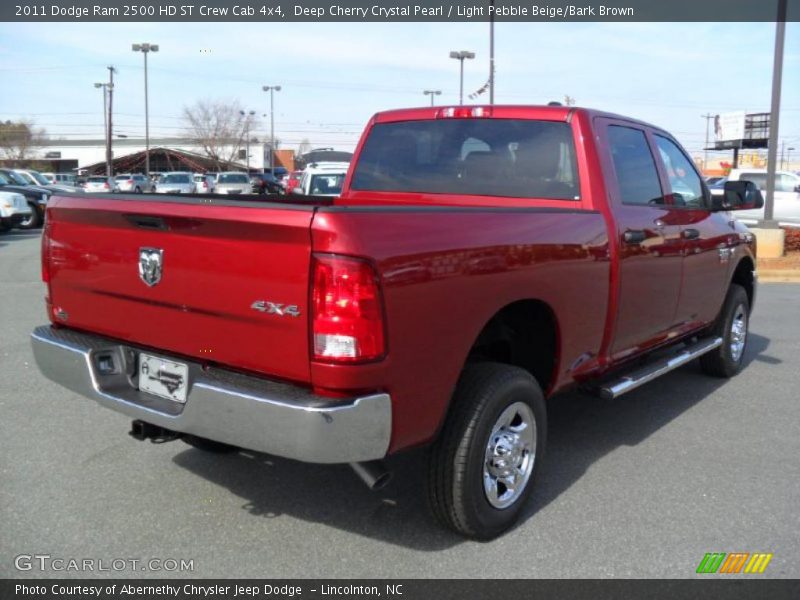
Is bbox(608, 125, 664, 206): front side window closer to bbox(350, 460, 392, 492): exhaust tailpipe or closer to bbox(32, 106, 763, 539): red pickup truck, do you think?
bbox(32, 106, 763, 539): red pickup truck

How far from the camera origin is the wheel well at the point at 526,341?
3725mm

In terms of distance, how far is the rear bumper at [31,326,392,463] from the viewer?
268 cm

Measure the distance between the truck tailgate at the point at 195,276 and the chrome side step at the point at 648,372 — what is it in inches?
81.6

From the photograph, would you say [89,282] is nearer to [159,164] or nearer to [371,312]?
[371,312]

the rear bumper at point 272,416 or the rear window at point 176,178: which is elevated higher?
the rear window at point 176,178

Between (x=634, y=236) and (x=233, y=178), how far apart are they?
112 ft

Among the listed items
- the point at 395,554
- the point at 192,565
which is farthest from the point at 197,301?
the point at 395,554

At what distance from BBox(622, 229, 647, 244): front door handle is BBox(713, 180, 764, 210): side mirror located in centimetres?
153

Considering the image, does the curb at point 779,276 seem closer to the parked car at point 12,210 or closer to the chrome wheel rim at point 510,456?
the chrome wheel rim at point 510,456

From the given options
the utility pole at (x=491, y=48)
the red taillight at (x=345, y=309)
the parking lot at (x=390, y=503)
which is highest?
the utility pole at (x=491, y=48)

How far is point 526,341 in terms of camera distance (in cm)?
396

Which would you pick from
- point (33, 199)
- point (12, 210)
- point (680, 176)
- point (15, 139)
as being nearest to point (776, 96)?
point (680, 176)

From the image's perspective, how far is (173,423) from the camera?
119 inches

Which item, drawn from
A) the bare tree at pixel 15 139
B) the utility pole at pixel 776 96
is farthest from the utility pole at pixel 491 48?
the bare tree at pixel 15 139
